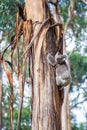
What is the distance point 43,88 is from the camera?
1262 millimetres

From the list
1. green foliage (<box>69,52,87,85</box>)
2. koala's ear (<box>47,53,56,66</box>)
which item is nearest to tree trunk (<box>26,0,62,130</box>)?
koala's ear (<box>47,53,56,66</box>)

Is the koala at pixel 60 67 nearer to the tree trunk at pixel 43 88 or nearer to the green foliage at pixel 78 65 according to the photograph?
the tree trunk at pixel 43 88

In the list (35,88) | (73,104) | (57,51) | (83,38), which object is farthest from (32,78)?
(73,104)

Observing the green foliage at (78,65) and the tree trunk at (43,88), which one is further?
the green foliage at (78,65)

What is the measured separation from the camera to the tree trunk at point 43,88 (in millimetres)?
1214

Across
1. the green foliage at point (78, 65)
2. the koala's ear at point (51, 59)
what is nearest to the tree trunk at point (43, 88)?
the koala's ear at point (51, 59)

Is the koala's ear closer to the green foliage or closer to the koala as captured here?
the koala

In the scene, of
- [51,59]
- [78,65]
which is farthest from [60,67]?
[78,65]

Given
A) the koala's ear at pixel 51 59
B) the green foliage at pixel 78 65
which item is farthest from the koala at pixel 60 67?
the green foliage at pixel 78 65

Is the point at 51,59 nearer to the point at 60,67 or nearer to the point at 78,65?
the point at 60,67

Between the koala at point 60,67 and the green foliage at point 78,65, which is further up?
the green foliage at point 78,65

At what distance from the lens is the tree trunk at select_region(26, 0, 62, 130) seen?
1.21 metres

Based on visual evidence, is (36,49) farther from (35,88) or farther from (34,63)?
(35,88)

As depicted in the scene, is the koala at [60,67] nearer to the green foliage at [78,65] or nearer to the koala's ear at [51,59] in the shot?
the koala's ear at [51,59]
